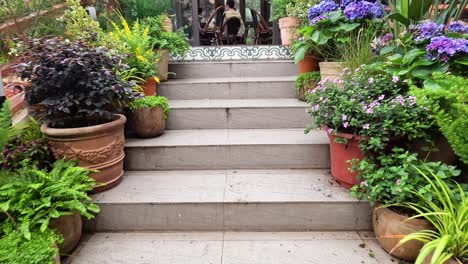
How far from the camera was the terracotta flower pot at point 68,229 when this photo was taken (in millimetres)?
1708

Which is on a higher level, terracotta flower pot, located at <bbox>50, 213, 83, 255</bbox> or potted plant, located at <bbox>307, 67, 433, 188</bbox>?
potted plant, located at <bbox>307, 67, 433, 188</bbox>

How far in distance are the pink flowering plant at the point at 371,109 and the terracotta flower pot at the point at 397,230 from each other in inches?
15.5

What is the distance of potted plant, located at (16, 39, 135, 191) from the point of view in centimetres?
195

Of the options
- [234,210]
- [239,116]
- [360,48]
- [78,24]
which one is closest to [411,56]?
[360,48]

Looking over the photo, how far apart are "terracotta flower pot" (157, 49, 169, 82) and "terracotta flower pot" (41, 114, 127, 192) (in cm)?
128

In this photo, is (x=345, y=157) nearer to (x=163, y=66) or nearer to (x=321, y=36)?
(x=321, y=36)

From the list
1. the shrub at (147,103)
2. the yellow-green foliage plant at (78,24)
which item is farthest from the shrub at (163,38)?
the shrub at (147,103)

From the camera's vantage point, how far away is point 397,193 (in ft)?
5.38

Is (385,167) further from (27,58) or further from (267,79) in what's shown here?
(27,58)

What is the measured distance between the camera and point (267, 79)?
335cm

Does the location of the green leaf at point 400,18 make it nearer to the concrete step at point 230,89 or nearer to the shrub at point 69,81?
the concrete step at point 230,89

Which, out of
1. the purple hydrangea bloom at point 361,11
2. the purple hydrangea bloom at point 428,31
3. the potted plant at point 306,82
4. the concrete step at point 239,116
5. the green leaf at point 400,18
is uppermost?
the purple hydrangea bloom at point 361,11

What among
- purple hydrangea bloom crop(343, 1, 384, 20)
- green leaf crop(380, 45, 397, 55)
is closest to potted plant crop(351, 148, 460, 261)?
green leaf crop(380, 45, 397, 55)

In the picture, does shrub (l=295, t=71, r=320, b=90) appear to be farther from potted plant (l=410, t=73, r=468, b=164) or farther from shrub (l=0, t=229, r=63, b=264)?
shrub (l=0, t=229, r=63, b=264)
